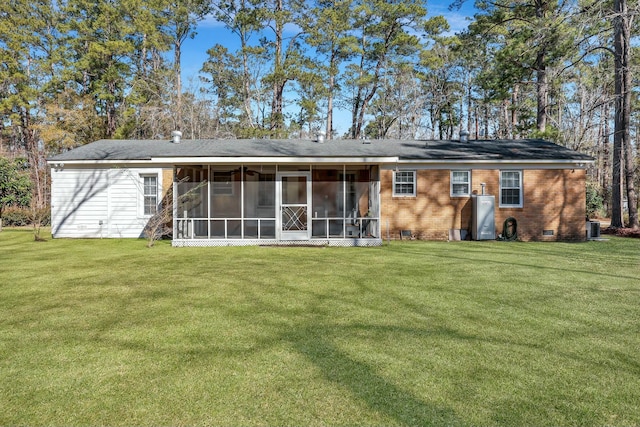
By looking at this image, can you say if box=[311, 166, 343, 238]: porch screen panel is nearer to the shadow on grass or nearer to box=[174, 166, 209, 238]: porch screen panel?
box=[174, 166, 209, 238]: porch screen panel

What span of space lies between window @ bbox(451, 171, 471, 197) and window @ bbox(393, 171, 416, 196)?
1426mm

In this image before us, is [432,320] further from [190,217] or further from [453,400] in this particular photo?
[190,217]

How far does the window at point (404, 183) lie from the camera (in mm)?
13484

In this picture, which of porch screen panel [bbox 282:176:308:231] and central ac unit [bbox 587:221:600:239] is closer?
porch screen panel [bbox 282:176:308:231]

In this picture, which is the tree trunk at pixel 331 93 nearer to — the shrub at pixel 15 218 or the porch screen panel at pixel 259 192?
the porch screen panel at pixel 259 192

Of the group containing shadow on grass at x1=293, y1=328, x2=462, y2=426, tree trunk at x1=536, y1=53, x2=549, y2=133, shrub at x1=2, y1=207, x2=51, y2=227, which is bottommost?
shadow on grass at x1=293, y1=328, x2=462, y2=426

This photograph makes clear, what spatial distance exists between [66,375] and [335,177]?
38.2ft

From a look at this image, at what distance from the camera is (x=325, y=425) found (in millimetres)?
2488

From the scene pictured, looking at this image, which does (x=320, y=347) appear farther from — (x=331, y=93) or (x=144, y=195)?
(x=331, y=93)

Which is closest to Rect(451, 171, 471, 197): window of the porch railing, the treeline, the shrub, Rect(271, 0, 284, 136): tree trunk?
the porch railing

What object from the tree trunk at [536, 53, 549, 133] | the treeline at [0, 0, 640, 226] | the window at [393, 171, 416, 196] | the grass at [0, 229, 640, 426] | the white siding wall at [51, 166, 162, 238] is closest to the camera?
the grass at [0, 229, 640, 426]

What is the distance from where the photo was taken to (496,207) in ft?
43.9

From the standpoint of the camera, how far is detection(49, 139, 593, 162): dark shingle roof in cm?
1255

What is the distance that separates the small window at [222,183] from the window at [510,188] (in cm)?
983
